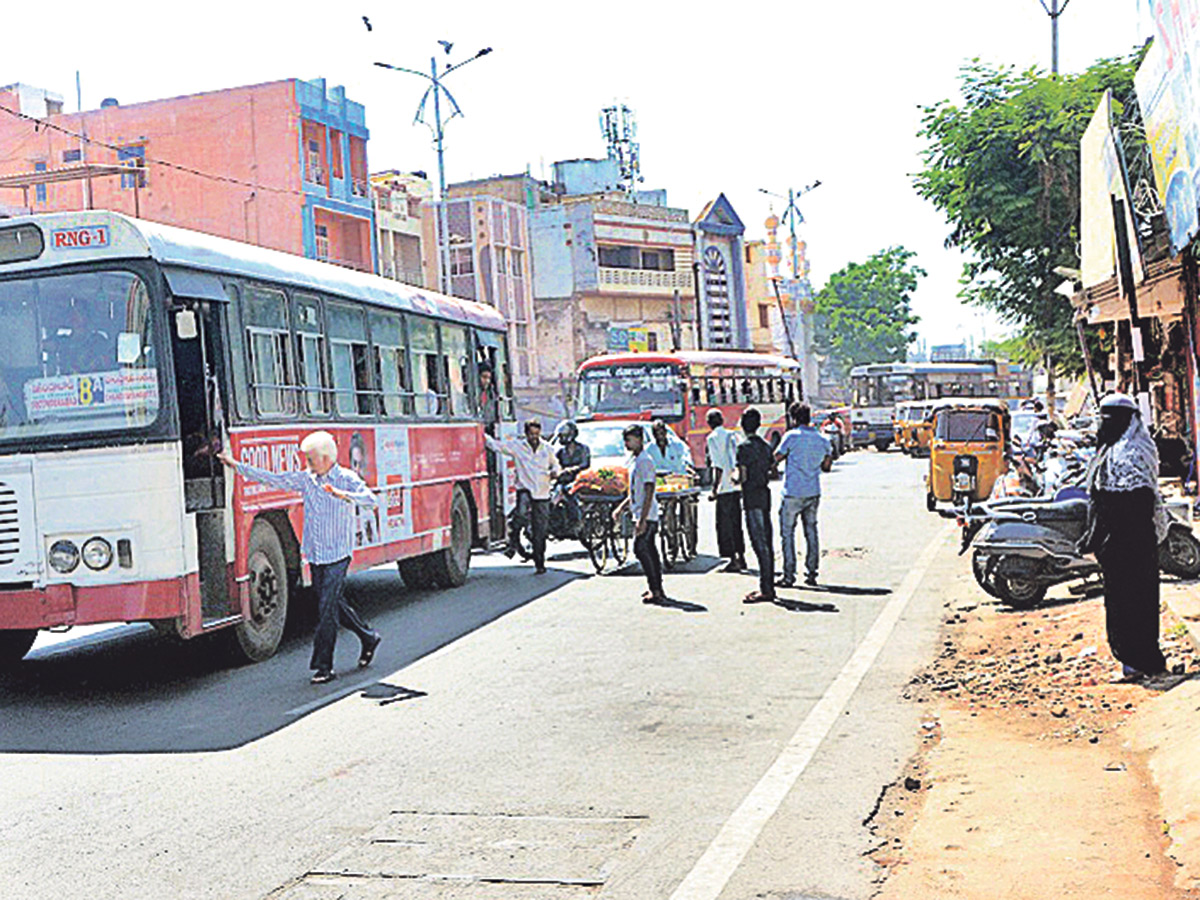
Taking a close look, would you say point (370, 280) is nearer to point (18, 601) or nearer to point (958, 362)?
point (18, 601)

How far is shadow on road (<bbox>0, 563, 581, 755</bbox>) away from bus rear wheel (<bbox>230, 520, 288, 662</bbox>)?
17 cm

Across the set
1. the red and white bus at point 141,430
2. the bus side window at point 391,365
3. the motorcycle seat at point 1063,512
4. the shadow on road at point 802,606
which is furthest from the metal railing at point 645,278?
the red and white bus at point 141,430

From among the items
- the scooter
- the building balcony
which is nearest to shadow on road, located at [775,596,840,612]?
the scooter

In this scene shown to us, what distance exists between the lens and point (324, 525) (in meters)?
10.8

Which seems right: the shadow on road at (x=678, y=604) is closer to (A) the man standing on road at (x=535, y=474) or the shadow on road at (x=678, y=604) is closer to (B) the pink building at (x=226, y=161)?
(A) the man standing on road at (x=535, y=474)

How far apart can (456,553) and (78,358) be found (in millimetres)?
7065

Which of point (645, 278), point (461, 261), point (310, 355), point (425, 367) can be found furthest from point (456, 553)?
point (645, 278)

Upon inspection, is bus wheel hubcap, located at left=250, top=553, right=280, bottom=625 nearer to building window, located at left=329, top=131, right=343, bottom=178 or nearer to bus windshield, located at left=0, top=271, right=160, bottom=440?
bus windshield, located at left=0, top=271, right=160, bottom=440

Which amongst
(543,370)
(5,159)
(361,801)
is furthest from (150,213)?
(361,801)

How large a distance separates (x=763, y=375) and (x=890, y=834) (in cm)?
3619

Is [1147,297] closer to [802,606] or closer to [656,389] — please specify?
[802,606]

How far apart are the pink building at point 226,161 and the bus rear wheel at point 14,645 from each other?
34543 millimetres

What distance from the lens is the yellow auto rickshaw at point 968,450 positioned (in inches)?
936

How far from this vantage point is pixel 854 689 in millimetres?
10055
